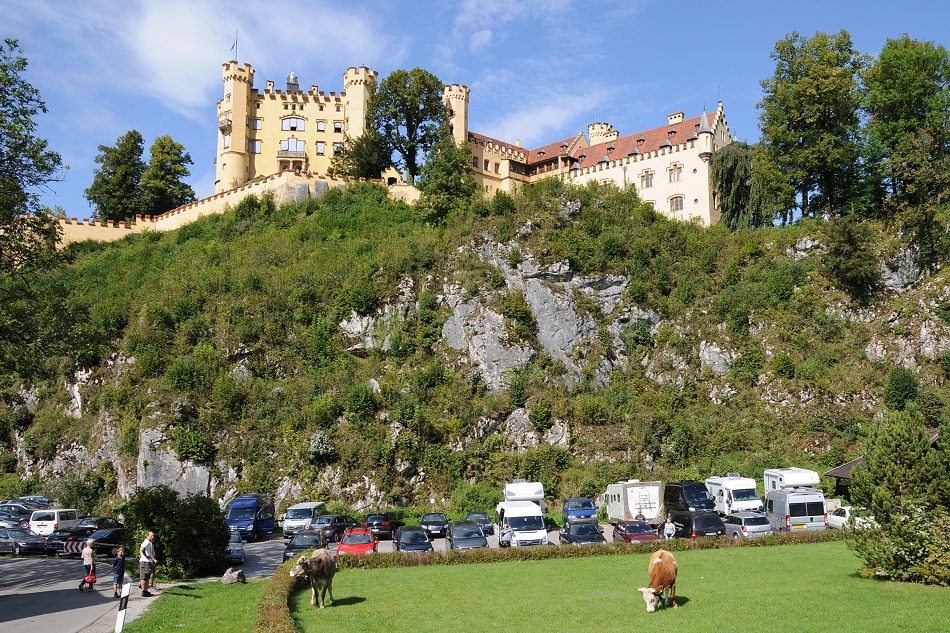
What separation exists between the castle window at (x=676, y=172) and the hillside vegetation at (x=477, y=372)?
5.27 meters

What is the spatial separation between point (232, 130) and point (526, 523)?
180 ft

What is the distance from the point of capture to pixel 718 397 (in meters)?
45.3

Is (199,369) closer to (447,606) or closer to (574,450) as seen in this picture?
(574,450)

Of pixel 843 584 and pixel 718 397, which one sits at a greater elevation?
pixel 718 397

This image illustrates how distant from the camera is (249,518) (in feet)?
123

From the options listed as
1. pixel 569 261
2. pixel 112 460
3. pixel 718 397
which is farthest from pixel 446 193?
pixel 112 460

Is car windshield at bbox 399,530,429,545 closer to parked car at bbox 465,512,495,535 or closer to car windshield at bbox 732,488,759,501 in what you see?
parked car at bbox 465,512,495,535

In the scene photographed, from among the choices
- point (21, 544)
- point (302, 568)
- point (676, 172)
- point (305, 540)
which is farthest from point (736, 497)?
point (676, 172)

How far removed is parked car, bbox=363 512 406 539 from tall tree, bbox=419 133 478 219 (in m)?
28.3

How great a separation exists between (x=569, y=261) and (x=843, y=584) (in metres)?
35.9

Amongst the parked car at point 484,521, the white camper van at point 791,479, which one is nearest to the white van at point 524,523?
the parked car at point 484,521

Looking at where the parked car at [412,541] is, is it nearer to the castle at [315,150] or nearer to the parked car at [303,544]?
the parked car at [303,544]

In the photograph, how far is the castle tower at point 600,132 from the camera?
78.6 metres

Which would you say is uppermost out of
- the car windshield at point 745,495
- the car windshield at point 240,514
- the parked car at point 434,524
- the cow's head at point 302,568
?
→ the car windshield at point 745,495
